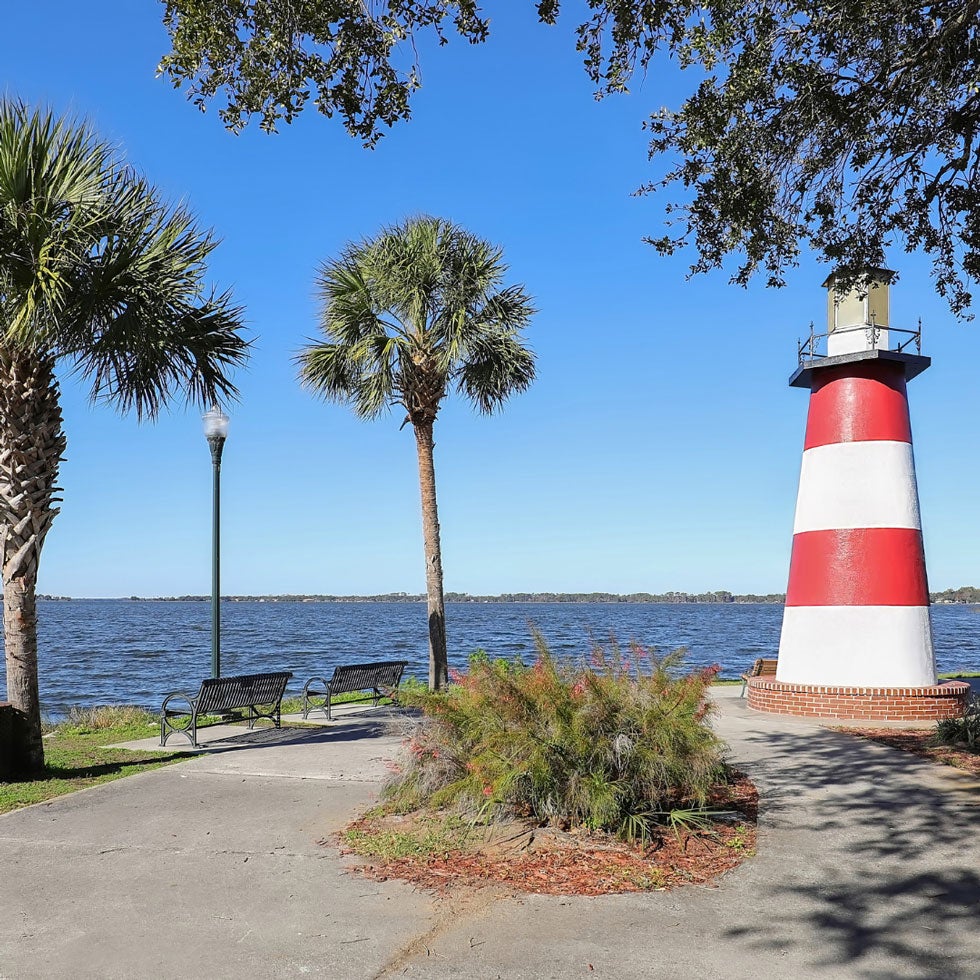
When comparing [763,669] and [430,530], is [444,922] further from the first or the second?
[430,530]

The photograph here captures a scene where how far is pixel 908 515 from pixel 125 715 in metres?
12.5

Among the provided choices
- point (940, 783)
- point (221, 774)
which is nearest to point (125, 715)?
point (221, 774)

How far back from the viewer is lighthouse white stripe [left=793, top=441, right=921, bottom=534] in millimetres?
13605

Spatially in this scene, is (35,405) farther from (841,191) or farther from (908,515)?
(908,515)

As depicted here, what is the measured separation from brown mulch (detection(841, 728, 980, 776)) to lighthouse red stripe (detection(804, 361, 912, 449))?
4.19 meters

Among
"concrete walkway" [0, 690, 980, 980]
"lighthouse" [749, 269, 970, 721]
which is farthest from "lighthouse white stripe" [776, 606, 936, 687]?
"concrete walkway" [0, 690, 980, 980]

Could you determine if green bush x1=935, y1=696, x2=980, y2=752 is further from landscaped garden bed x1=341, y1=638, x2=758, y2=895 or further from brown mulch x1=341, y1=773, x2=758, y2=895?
brown mulch x1=341, y1=773, x2=758, y2=895

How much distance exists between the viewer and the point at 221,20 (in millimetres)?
7227

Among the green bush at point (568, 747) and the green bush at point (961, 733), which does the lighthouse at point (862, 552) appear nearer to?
the green bush at point (961, 733)

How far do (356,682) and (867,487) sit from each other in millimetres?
8363

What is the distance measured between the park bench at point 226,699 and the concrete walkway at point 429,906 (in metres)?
3.23

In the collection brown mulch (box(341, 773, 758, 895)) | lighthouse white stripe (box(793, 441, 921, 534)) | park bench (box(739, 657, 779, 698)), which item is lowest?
brown mulch (box(341, 773, 758, 895))

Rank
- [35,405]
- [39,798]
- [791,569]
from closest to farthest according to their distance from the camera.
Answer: [39,798]
[35,405]
[791,569]

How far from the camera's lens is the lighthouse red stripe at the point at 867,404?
45.1 ft
